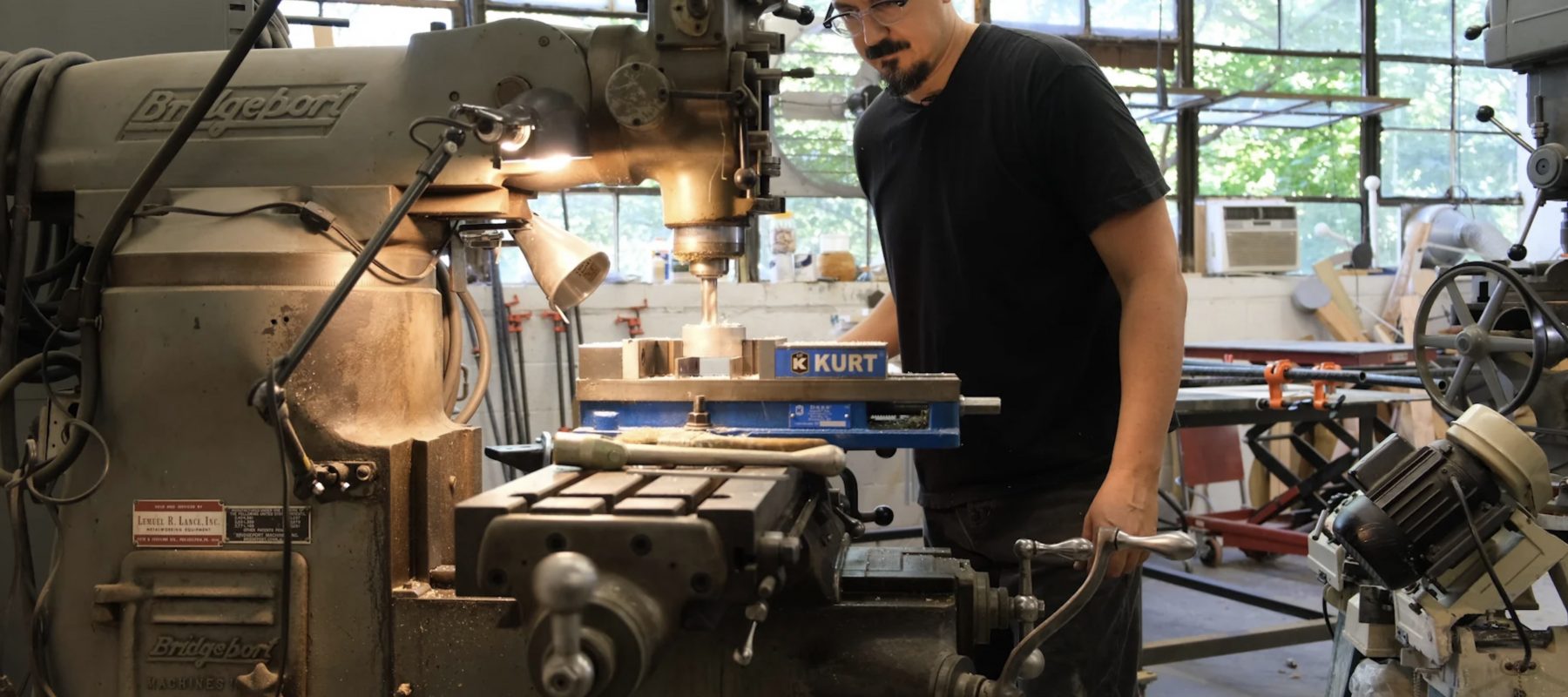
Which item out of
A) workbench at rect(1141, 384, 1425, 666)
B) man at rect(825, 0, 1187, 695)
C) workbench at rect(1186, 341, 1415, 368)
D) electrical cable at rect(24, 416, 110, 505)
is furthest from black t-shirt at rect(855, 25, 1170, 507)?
workbench at rect(1186, 341, 1415, 368)

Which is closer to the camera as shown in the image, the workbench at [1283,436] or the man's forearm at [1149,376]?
the man's forearm at [1149,376]

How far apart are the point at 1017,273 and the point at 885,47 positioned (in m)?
0.34

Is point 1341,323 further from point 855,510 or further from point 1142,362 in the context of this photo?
point 855,510

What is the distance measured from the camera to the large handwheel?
2139 mm

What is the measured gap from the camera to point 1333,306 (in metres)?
4.96

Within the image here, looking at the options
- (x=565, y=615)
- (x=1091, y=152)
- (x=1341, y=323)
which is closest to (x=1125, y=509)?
(x=1091, y=152)

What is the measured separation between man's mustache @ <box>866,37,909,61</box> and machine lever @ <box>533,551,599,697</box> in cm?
91

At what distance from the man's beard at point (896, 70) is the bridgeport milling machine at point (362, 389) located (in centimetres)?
27

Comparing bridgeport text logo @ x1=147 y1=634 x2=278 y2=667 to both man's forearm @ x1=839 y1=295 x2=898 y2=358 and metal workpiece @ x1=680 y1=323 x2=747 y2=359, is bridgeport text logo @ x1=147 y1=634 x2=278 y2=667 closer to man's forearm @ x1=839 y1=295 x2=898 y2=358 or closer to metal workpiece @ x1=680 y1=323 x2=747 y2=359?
metal workpiece @ x1=680 y1=323 x2=747 y2=359

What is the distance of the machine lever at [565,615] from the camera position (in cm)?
63

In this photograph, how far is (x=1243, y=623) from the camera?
357 centimetres

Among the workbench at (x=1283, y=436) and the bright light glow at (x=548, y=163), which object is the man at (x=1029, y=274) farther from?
the workbench at (x=1283, y=436)

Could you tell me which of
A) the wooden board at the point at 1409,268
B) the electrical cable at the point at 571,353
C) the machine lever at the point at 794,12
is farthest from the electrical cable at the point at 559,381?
the wooden board at the point at 1409,268

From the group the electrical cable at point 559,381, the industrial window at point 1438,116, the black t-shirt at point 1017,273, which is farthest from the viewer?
the industrial window at point 1438,116
